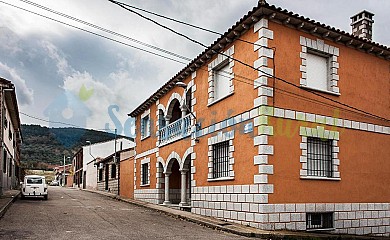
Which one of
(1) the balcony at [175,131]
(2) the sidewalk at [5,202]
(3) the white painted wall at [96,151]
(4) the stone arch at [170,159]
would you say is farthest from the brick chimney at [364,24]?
(3) the white painted wall at [96,151]

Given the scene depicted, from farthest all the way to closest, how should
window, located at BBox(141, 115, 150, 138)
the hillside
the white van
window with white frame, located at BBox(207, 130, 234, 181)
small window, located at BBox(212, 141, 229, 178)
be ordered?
the hillside < window, located at BBox(141, 115, 150, 138) < the white van < small window, located at BBox(212, 141, 229, 178) < window with white frame, located at BBox(207, 130, 234, 181)

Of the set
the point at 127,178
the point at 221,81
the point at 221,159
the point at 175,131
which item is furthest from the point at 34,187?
the point at 221,81

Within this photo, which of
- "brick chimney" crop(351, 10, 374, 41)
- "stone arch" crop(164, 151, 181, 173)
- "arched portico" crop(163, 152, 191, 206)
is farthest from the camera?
"stone arch" crop(164, 151, 181, 173)

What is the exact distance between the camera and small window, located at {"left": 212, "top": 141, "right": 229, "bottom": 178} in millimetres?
16047

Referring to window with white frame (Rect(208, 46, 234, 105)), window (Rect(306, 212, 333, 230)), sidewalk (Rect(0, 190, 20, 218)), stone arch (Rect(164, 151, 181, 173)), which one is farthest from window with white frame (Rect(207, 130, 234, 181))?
sidewalk (Rect(0, 190, 20, 218))

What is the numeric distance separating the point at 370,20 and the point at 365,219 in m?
8.20

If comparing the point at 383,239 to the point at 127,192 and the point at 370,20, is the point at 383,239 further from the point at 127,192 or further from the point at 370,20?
the point at 127,192

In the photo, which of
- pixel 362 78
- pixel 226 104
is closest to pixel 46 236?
pixel 226 104

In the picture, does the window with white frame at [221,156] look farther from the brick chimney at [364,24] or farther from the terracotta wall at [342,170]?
the brick chimney at [364,24]

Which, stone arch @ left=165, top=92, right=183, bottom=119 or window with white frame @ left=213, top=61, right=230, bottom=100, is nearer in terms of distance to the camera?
window with white frame @ left=213, top=61, right=230, bottom=100

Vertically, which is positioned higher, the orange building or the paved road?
the orange building

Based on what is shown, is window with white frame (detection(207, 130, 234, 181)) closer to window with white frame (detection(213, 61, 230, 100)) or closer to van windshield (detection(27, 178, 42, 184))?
window with white frame (detection(213, 61, 230, 100))

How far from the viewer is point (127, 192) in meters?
29.9

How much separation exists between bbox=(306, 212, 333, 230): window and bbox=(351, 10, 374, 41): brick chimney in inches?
308
